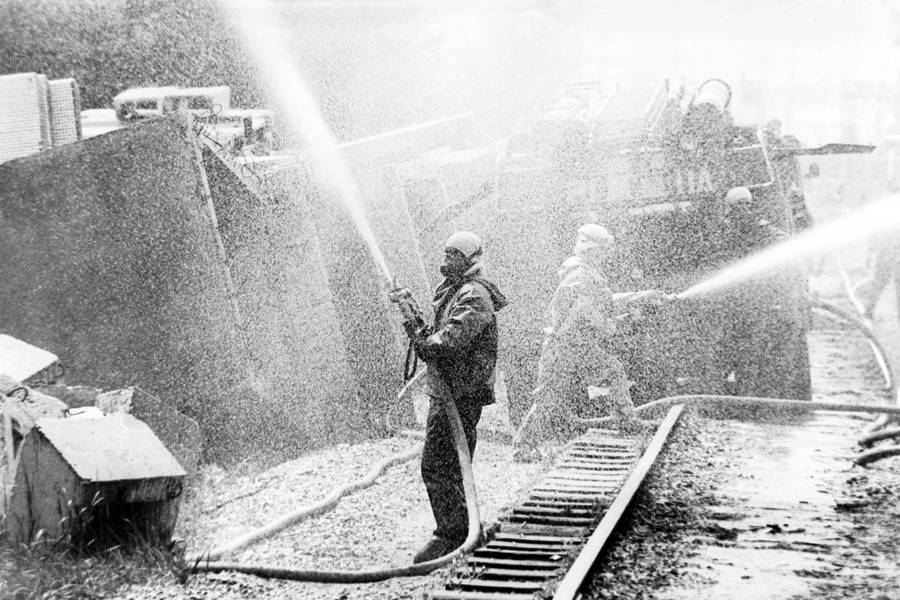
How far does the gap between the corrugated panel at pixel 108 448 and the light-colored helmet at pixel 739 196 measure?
6.46 m

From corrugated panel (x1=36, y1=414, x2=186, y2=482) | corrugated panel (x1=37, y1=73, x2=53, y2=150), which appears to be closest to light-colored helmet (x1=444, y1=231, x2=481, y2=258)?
corrugated panel (x1=36, y1=414, x2=186, y2=482)

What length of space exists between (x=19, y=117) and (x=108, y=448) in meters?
5.14

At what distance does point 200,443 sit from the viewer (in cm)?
731

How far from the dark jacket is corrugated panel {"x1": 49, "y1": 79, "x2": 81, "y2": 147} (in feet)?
17.8

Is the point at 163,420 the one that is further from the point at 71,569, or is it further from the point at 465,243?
the point at 465,243

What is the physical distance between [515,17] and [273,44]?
7425mm

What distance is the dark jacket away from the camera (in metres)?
5.76

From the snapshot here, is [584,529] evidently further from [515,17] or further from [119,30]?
[515,17]

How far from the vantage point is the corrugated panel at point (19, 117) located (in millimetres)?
9359

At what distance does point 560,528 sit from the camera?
578 centimetres

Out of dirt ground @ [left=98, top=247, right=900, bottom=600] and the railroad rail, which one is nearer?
the railroad rail

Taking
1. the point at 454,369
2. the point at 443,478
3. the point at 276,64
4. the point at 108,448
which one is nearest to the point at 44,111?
the point at 108,448

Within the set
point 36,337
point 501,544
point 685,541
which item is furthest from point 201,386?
point 685,541

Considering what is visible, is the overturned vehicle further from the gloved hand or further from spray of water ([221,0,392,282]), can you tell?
spray of water ([221,0,392,282])
